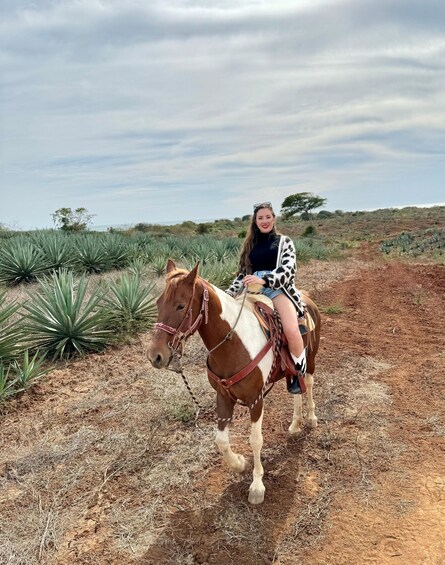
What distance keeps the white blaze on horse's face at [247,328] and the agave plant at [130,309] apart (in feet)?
15.9

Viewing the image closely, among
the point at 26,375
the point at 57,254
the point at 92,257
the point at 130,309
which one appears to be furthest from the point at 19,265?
the point at 26,375

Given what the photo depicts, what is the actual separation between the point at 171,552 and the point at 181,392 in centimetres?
243

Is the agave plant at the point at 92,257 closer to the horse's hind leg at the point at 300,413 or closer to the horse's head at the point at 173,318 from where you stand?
the horse's hind leg at the point at 300,413

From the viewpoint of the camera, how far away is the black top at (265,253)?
3602mm

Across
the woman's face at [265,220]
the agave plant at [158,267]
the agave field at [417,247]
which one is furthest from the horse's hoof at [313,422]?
the agave field at [417,247]

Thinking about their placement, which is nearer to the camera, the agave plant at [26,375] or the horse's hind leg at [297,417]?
the horse's hind leg at [297,417]

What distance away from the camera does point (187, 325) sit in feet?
8.82

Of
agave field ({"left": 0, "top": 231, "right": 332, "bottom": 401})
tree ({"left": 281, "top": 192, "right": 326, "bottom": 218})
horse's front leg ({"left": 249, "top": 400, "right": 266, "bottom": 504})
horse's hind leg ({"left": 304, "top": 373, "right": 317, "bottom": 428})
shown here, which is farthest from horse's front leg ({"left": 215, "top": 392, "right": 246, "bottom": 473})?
tree ({"left": 281, "top": 192, "right": 326, "bottom": 218})

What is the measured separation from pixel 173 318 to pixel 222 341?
0.51m

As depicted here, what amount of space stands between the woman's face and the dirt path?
6.57 ft

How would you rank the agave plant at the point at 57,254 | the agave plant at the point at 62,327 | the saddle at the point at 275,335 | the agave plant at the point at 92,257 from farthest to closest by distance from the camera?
the agave plant at the point at 92,257, the agave plant at the point at 57,254, the agave plant at the point at 62,327, the saddle at the point at 275,335

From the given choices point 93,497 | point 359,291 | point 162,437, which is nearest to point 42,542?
point 93,497

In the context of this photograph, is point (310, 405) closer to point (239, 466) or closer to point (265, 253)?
point (239, 466)

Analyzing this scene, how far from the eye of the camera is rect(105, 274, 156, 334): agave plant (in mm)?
7840
